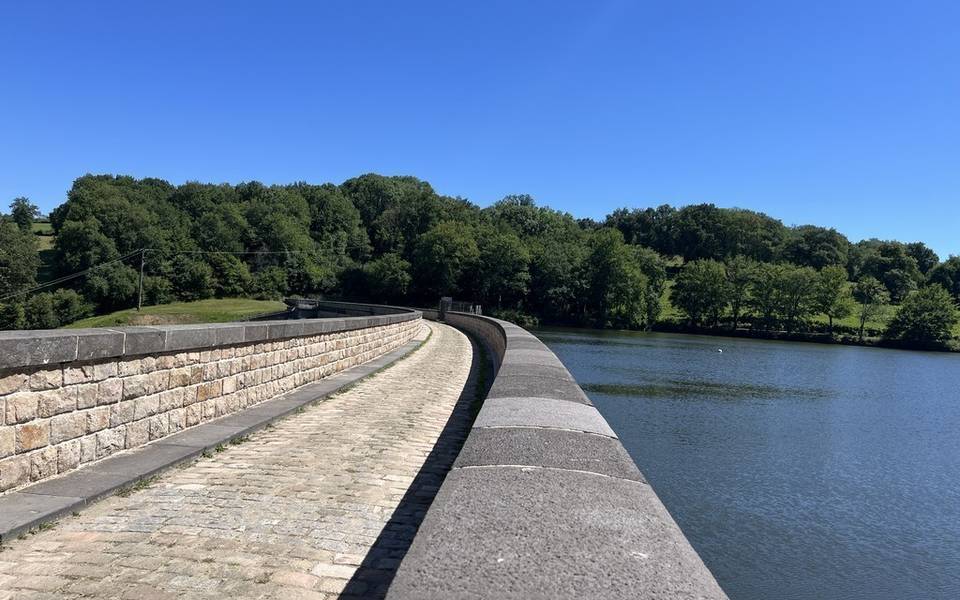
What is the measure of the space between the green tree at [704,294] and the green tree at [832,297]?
10.0 m

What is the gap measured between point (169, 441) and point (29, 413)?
160 centimetres

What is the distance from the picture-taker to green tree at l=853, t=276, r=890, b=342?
71250mm

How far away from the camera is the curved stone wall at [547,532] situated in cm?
190

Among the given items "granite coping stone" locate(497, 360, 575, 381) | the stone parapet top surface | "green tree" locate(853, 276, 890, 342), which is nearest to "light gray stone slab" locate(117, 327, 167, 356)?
the stone parapet top surface

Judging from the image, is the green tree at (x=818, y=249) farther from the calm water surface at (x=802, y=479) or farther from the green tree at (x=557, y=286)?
the calm water surface at (x=802, y=479)

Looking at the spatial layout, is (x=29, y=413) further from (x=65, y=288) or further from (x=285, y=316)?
(x=65, y=288)

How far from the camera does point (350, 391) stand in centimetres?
962

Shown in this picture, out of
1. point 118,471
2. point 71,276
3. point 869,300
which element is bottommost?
point 118,471

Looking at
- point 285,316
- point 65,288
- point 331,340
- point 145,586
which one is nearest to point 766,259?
point 285,316

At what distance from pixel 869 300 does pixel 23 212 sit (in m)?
123

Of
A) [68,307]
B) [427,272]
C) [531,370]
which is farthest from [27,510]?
[427,272]

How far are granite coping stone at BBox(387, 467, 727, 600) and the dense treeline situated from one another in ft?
208

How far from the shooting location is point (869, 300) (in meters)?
73.0

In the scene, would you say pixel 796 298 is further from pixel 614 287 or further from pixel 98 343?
pixel 98 343
